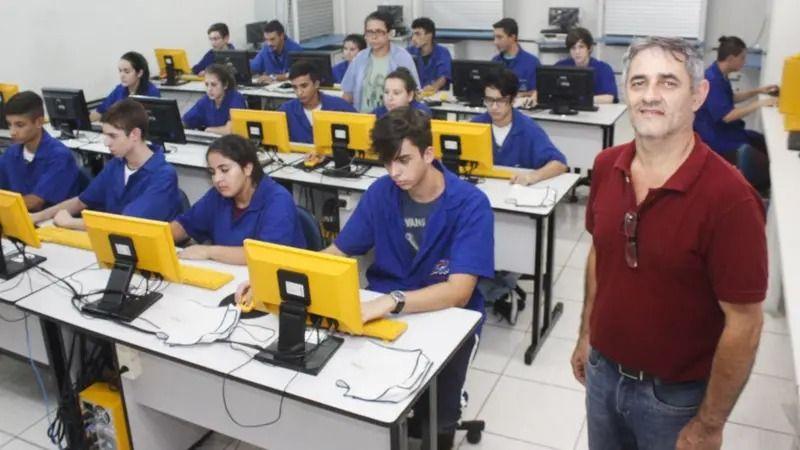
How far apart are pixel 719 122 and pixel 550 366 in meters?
2.84

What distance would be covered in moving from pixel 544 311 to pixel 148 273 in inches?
79.3

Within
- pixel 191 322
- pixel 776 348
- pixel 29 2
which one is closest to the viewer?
pixel 191 322

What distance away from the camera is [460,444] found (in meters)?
2.93

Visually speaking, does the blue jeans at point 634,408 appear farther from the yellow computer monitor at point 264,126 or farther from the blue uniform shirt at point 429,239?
the yellow computer monitor at point 264,126

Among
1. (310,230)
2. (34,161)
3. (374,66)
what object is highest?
(374,66)

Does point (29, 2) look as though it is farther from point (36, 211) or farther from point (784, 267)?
point (784, 267)

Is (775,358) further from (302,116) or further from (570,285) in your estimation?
(302,116)

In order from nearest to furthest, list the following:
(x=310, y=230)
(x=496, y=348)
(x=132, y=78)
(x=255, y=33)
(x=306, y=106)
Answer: (x=310, y=230)
(x=496, y=348)
(x=306, y=106)
(x=132, y=78)
(x=255, y=33)

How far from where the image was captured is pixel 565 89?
5.20 metres

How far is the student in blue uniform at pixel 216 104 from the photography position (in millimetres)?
5398

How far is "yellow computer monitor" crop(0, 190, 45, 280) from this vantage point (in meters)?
2.79

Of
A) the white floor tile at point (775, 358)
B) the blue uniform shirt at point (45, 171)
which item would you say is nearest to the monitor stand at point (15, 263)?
the blue uniform shirt at point (45, 171)

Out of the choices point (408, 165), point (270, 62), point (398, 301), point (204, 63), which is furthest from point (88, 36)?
point (398, 301)

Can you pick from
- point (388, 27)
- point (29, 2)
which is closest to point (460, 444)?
point (388, 27)
